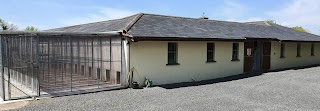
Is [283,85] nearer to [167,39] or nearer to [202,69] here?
[202,69]

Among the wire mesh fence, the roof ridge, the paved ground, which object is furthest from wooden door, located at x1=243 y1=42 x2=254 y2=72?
the wire mesh fence

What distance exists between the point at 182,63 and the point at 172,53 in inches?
30.9

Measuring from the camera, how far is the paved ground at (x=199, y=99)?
823cm

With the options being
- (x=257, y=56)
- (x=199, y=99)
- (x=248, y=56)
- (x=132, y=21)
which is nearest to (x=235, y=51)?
(x=248, y=56)

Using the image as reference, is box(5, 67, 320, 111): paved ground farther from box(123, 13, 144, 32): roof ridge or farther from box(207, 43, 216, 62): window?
box(207, 43, 216, 62): window

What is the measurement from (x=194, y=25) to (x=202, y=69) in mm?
3406

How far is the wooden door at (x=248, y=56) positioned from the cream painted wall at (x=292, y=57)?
2597 millimetres

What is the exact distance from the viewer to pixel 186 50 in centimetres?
1348

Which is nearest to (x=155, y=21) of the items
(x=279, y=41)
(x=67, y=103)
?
(x=67, y=103)

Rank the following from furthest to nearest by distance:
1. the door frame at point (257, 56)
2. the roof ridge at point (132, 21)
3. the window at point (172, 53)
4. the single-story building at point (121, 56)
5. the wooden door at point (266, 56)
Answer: the wooden door at point (266, 56) < the door frame at point (257, 56) < the window at point (172, 53) < the roof ridge at point (132, 21) < the single-story building at point (121, 56)

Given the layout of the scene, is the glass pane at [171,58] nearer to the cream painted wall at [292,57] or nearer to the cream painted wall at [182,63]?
the cream painted wall at [182,63]

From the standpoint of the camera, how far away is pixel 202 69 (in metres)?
14.3

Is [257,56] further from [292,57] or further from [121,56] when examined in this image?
[121,56]

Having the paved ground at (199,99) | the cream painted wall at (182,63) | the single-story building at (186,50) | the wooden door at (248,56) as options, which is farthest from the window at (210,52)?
the wooden door at (248,56)
